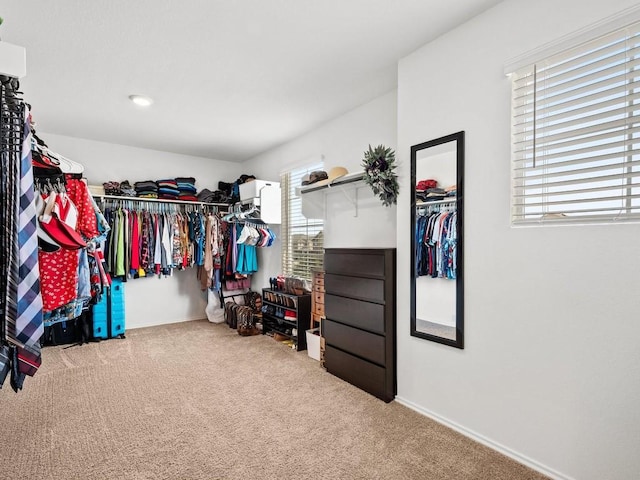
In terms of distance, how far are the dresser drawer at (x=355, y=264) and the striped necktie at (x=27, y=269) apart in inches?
81.4

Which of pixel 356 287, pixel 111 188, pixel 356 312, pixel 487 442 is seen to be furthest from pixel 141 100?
pixel 487 442

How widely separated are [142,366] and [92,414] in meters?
0.95

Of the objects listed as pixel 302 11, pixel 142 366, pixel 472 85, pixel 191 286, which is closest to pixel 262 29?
pixel 302 11

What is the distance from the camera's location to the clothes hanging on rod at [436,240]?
2.22m

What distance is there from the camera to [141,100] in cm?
323

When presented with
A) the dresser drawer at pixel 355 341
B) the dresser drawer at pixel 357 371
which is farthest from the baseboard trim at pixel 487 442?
the dresser drawer at pixel 355 341

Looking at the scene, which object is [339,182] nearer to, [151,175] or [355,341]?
[355,341]

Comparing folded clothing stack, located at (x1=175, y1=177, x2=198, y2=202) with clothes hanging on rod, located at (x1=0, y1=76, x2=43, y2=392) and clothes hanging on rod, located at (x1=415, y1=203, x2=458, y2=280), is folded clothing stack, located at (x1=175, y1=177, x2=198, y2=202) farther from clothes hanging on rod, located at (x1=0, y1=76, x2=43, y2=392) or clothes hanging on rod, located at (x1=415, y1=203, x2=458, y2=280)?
clothes hanging on rod, located at (x1=0, y1=76, x2=43, y2=392)

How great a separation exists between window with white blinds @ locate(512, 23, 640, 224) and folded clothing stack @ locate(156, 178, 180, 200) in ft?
14.4

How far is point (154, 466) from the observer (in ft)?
6.12

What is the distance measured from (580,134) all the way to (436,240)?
0.96 meters

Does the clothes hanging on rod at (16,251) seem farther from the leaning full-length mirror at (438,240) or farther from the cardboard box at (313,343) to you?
the cardboard box at (313,343)

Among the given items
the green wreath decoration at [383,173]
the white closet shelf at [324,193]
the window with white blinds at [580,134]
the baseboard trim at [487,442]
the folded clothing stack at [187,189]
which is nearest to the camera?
the window with white blinds at [580,134]

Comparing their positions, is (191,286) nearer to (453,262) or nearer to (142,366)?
(142,366)
